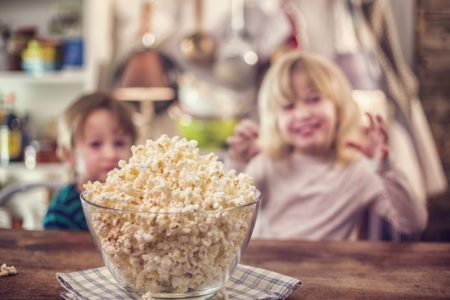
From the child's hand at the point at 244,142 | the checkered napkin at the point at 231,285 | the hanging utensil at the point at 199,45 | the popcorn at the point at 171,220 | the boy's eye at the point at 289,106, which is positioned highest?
the hanging utensil at the point at 199,45

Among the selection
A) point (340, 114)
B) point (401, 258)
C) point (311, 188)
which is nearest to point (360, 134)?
point (340, 114)

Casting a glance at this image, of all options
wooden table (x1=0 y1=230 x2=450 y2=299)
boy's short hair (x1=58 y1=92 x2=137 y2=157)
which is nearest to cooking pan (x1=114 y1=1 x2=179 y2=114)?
boy's short hair (x1=58 y1=92 x2=137 y2=157)

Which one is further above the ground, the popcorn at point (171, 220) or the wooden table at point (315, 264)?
the popcorn at point (171, 220)

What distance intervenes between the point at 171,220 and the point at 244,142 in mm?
1531

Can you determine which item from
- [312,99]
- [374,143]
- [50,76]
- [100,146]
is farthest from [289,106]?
[50,76]

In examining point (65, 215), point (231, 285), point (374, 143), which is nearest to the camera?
point (231, 285)

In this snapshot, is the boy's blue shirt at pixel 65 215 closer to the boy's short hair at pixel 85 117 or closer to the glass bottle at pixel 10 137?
the boy's short hair at pixel 85 117

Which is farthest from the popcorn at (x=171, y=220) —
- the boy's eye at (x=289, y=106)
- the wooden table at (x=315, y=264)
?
the boy's eye at (x=289, y=106)

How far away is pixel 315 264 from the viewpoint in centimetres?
95

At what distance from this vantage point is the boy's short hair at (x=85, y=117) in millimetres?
1738

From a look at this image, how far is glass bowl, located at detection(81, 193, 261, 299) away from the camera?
0.63 metres

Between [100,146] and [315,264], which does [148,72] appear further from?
[315,264]

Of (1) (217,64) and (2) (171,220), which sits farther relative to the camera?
(1) (217,64)

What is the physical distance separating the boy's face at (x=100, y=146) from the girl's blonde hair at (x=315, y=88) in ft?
2.02
